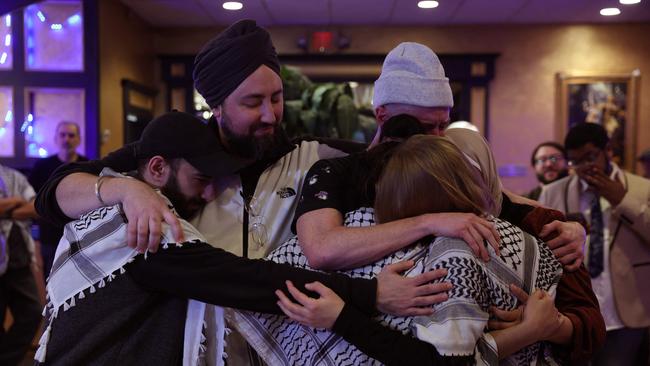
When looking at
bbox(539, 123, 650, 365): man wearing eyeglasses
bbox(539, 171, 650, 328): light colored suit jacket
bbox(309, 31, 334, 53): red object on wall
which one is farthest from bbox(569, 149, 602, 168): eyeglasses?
bbox(309, 31, 334, 53): red object on wall

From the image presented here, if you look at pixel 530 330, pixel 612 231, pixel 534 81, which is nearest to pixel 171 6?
pixel 534 81

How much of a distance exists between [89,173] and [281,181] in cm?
46

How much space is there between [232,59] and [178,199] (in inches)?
15.1

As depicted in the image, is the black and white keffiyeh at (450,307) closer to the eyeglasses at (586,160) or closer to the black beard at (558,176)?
the eyeglasses at (586,160)

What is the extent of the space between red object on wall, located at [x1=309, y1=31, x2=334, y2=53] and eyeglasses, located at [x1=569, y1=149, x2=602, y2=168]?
498 cm

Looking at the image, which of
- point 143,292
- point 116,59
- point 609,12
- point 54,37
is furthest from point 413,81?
point 609,12

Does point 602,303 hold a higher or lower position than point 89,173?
lower

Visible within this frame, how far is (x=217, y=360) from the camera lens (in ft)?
4.71

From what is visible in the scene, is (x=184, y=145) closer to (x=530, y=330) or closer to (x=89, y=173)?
(x=89, y=173)

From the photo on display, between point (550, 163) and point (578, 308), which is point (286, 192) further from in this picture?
point (550, 163)

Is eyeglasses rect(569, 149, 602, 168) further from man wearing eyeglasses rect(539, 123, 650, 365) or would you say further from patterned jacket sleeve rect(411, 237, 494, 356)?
patterned jacket sleeve rect(411, 237, 494, 356)

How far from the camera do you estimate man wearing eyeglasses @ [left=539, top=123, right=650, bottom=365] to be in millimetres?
3258

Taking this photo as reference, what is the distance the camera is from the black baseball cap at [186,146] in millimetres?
1498

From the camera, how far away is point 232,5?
271 inches
